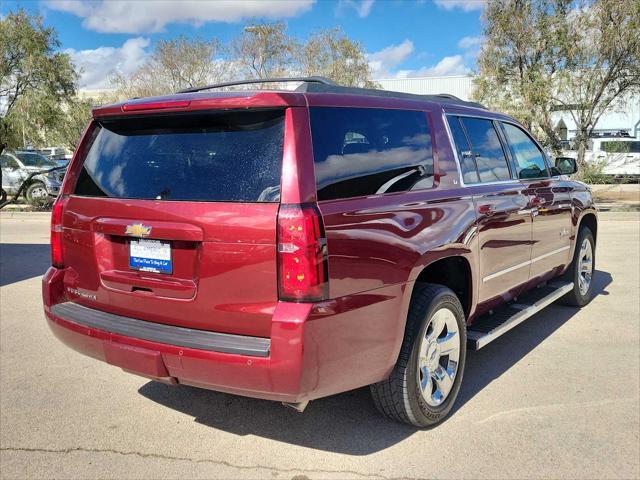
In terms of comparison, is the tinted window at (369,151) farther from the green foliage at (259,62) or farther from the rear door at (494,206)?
the green foliage at (259,62)

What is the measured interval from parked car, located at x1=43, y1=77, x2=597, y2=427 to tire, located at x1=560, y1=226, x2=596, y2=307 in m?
2.49

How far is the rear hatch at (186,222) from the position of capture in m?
2.77

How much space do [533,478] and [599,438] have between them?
68 cm

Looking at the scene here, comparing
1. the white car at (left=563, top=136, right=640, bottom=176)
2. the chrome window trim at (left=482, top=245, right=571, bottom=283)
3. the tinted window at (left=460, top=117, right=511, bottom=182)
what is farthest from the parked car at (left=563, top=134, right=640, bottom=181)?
the tinted window at (left=460, top=117, right=511, bottom=182)

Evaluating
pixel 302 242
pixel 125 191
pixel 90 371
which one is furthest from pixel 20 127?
pixel 302 242

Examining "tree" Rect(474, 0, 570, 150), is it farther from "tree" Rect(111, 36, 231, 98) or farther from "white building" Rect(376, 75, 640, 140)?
"tree" Rect(111, 36, 231, 98)

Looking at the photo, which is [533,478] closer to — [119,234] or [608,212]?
[119,234]

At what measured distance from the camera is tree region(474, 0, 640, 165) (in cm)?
1470

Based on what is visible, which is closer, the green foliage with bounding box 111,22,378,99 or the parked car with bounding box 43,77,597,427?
the parked car with bounding box 43,77,597,427

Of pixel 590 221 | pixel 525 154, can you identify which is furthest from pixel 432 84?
pixel 525 154

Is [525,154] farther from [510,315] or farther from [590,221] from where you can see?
[590,221]

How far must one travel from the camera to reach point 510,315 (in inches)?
184

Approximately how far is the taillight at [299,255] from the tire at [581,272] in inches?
163

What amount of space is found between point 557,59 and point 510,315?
44.5 ft
